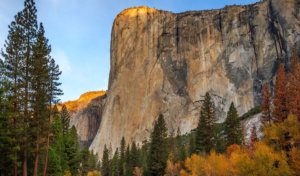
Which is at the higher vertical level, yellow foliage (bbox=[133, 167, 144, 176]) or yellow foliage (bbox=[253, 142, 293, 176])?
yellow foliage (bbox=[253, 142, 293, 176])

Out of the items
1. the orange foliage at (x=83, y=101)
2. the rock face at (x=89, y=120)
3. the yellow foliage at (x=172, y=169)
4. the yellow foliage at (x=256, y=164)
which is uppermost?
the orange foliage at (x=83, y=101)

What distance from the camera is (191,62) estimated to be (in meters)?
99.3

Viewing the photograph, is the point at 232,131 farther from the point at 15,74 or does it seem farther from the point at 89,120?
the point at 89,120

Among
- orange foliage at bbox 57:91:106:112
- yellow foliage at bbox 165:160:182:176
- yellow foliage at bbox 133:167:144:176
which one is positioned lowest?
yellow foliage at bbox 133:167:144:176

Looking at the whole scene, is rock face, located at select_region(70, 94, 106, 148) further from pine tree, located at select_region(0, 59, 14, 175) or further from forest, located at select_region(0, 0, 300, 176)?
pine tree, located at select_region(0, 59, 14, 175)

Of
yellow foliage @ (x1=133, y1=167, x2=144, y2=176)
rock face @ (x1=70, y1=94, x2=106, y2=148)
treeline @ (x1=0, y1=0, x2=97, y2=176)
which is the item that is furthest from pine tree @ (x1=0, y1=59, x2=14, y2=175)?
rock face @ (x1=70, y1=94, x2=106, y2=148)

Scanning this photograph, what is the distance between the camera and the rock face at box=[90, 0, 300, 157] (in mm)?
90375

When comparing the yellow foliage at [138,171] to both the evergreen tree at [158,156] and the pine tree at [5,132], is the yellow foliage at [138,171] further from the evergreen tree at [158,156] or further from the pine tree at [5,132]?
the pine tree at [5,132]

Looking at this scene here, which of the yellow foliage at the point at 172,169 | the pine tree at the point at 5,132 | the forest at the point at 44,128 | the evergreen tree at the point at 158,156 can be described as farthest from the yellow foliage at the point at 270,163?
the pine tree at the point at 5,132

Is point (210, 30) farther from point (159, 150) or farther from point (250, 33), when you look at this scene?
point (159, 150)

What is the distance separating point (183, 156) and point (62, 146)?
73.8 feet

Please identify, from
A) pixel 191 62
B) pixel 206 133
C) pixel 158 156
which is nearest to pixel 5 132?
pixel 206 133

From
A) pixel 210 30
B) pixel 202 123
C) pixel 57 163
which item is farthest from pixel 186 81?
pixel 57 163

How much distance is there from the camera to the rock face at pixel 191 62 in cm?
9038
